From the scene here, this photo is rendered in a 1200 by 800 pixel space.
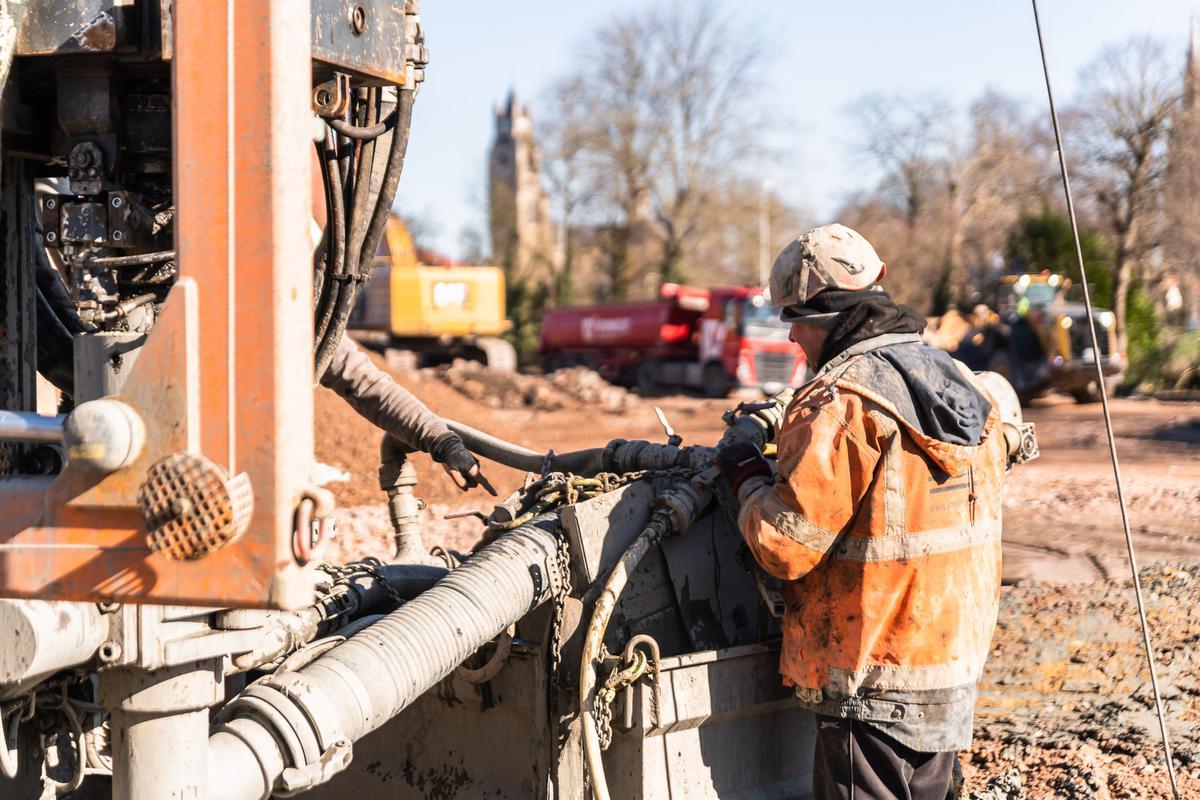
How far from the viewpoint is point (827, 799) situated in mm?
3014

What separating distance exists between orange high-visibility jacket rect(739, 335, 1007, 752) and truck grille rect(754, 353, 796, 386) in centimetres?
2121

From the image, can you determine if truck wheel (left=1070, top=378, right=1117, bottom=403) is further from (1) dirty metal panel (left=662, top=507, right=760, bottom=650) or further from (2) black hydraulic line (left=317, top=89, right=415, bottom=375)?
(2) black hydraulic line (left=317, top=89, right=415, bottom=375)

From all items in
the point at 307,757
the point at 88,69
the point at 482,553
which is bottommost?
the point at 307,757

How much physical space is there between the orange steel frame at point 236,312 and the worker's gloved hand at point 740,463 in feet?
5.20

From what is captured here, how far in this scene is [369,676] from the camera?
2.75 m

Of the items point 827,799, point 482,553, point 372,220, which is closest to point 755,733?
point 827,799

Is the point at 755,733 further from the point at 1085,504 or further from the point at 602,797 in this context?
the point at 1085,504

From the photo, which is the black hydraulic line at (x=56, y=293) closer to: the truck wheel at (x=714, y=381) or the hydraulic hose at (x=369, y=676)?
the hydraulic hose at (x=369, y=676)

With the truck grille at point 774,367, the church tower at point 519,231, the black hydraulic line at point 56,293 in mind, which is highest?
the church tower at point 519,231

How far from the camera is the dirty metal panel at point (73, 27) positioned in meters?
2.20

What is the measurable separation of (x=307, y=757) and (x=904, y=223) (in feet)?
134

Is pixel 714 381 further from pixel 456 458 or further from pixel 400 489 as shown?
pixel 456 458

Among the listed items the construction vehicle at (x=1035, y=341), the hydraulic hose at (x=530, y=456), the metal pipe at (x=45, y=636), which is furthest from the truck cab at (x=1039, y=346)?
the metal pipe at (x=45, y=636)

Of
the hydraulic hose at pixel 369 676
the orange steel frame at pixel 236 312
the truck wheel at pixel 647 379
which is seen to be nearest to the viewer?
the orange steel frame at pixel 236 312
